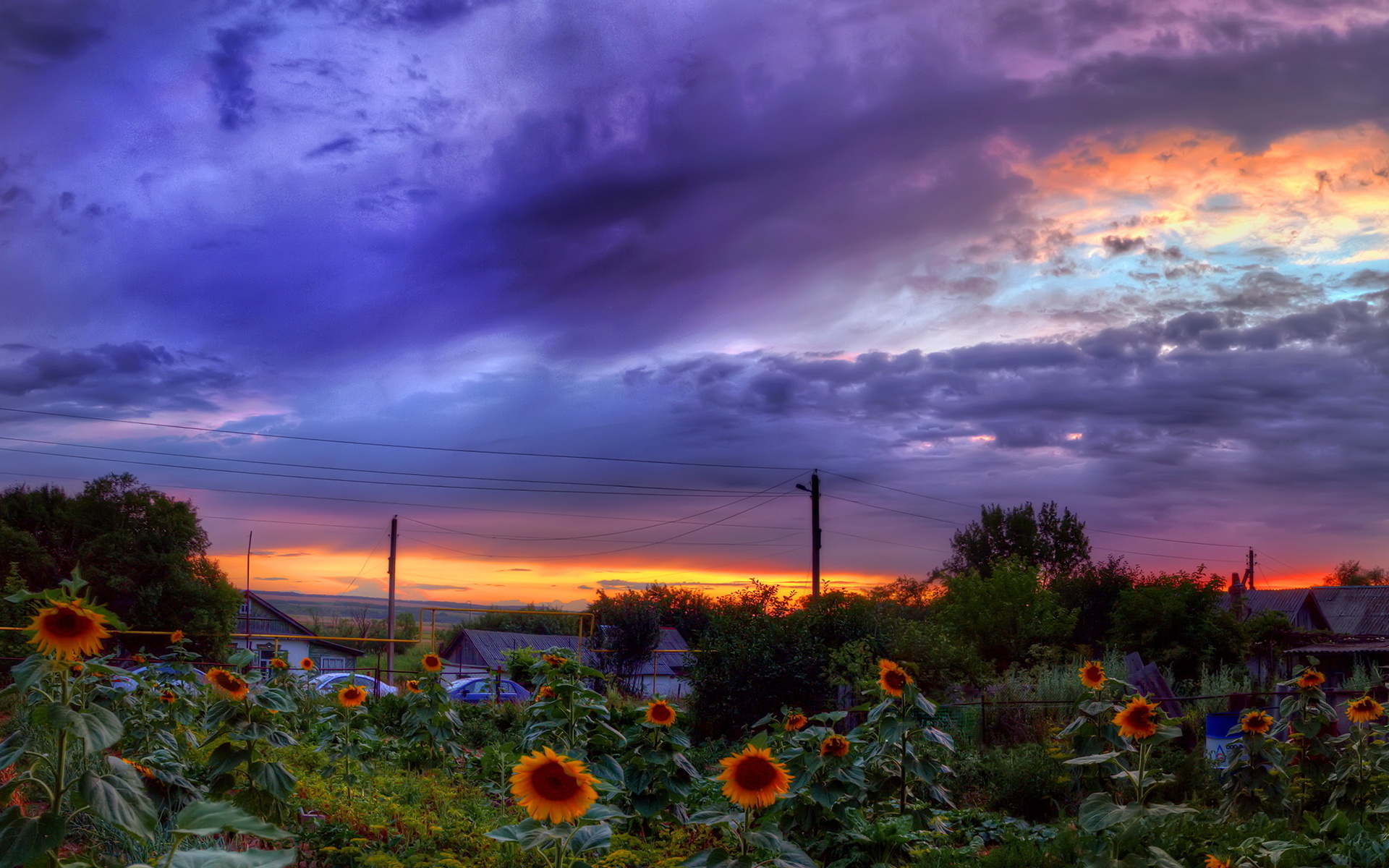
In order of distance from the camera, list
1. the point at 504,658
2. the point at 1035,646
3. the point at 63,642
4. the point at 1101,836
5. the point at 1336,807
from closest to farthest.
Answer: the point at 63,642 → the point at 1101,836 → the point at 1336,807 → the point at 504,658 → the point at 1035,646

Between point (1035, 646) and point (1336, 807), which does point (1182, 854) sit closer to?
point (1336, 807)

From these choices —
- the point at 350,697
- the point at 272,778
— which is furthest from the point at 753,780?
the point at 350,697

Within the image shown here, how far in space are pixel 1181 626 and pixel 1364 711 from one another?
21.7 meters

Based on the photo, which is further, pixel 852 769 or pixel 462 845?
pixel 462 845

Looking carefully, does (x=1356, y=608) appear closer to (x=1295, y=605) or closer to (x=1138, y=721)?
A: (x=1295, y=605)

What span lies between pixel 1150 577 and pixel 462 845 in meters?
30.5

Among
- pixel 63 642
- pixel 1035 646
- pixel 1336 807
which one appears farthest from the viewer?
pixel 1035 646

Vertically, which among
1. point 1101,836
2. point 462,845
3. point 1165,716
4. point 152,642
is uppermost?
point 1165,716

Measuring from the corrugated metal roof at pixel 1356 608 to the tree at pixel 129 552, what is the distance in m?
45.1

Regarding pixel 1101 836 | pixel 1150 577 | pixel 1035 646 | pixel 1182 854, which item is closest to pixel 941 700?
pixel 1035 646

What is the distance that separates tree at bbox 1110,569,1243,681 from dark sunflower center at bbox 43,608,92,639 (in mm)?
26286

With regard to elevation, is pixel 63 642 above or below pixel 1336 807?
above

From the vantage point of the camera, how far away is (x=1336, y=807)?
20.5ft

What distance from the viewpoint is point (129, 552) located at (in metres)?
31.2
